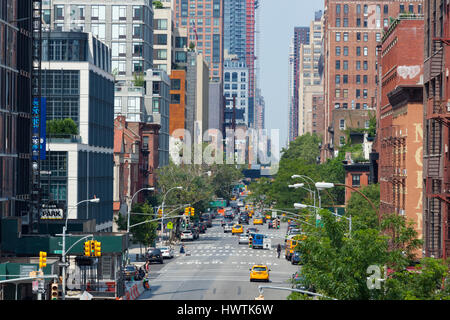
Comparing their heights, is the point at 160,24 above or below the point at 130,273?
above

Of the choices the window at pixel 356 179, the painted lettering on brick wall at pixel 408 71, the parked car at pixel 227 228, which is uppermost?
the painted lettering on brick wall at pixel 408 71

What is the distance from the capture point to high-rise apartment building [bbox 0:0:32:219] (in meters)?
69.2

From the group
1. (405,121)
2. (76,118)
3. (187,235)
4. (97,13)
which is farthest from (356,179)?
(405,121)

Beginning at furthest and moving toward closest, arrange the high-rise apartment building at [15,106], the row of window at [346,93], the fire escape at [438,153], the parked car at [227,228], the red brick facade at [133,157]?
the row of window at [346,93] < the parked car at [227,228] < the red brick facade at [133,157] < the high-rise apartment building at [15,106] < the fire escape at [438,153]

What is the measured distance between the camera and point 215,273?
7688cm

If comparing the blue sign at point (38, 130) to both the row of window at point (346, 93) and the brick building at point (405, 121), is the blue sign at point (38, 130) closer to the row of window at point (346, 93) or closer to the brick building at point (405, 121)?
the brick building at point (405, 121)

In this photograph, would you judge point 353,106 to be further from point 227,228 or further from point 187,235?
point 187,235

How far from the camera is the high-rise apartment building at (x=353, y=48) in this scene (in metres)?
189

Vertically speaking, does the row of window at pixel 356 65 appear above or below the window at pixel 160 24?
below

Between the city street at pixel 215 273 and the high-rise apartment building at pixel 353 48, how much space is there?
75.6 metres

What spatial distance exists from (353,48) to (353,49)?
233 millimetres

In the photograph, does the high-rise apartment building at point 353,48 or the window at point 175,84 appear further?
the window at point 175,84

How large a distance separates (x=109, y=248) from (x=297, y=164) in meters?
89.1

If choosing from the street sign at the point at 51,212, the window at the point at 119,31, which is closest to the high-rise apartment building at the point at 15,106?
the street sign at the point at 51,212
